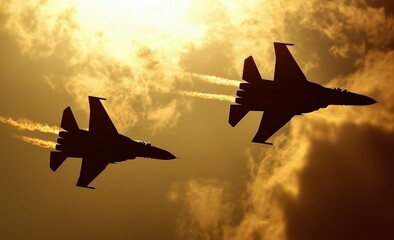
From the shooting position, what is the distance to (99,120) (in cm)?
7181

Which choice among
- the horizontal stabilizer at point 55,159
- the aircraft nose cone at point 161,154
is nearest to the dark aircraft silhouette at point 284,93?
the aircraft nose cone at point 161,154

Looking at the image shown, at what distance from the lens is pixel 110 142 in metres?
70.4

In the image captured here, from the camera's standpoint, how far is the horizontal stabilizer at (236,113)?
6575 cm

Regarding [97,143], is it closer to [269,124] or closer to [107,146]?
[107,146]

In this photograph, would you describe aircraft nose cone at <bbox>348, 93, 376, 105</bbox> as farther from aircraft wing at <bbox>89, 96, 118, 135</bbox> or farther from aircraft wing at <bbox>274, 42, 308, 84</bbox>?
aircraft wing at <bbox>89, 96, 118, 135</bbox>

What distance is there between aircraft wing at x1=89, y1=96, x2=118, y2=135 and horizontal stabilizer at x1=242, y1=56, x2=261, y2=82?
19.2 metres

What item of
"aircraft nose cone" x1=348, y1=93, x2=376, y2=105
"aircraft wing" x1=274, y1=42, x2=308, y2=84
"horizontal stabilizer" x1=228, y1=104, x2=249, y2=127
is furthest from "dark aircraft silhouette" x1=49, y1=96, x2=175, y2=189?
"aircraft nose cone" x1=348, y1=93, x2=376, y2=105

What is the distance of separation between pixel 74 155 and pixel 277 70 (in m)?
29.2

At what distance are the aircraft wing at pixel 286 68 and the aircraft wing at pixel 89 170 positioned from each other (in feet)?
91.7

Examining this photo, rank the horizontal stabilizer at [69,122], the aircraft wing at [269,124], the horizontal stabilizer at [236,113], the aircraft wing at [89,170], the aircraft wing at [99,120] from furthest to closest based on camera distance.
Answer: the aircraft wing at [89,170] → the aircraft wing at [99,120] → the aircraft wing at [269,124] → the horizontal stabilizer at [69,122] → the horizontal stabilizer at [236,113]

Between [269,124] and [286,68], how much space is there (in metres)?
8.43

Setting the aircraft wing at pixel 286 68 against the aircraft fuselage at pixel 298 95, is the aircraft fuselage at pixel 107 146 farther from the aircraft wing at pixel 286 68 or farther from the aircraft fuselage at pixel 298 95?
the aircraft wing at pixel 286 68

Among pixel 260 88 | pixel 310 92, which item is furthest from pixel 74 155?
pixel 310 92

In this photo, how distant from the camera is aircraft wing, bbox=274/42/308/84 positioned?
214ft
